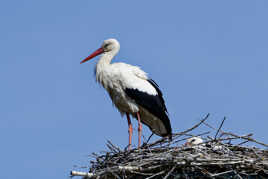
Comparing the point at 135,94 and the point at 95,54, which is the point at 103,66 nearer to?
the point at 95,54

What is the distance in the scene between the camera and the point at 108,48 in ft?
28.8

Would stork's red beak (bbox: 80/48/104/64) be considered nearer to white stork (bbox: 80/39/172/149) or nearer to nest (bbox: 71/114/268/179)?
white stork (bbox: 80/39/172/149)

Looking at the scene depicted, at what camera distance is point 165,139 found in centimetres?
639

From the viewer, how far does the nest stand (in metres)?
5.68

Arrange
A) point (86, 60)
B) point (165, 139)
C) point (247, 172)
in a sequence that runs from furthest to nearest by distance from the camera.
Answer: point (86, 60) → point (165, 139) → point (247, 172)

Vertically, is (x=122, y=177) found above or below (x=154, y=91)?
below

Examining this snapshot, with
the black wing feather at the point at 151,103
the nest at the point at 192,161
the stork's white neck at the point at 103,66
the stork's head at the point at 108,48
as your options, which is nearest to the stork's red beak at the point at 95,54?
the stork's head at the point at 108,48

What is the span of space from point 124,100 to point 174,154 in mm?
2302

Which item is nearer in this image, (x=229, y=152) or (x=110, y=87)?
(x=229, y=152)

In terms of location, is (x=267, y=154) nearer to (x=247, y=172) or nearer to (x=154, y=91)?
(x=247, y=172)

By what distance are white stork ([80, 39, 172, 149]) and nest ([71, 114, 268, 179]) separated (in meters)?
1.76

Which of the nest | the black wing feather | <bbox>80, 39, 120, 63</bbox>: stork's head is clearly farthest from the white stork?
the nest

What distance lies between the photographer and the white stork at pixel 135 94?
26.6 feet

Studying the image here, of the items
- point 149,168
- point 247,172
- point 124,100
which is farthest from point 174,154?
point 124,100
